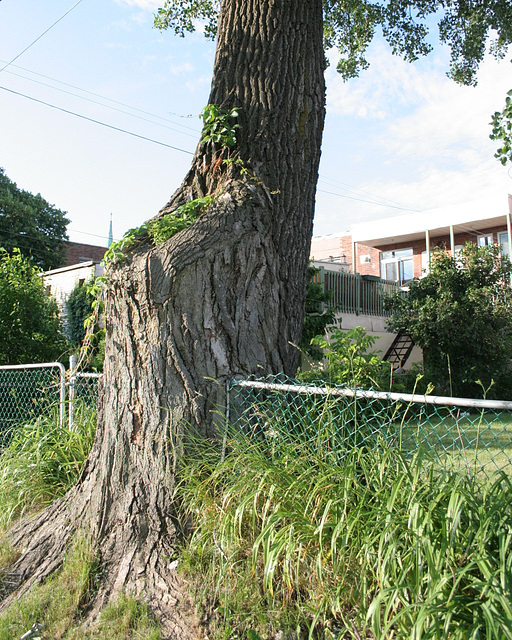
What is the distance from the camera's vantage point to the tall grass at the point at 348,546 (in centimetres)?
206

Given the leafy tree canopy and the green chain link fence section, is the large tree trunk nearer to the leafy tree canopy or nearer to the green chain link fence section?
the green chain link fence section

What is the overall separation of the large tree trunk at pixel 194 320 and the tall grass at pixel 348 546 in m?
0.35

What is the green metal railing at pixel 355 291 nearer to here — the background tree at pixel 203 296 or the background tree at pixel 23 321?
the background tree at pixel 23 321

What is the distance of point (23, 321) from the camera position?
10117mm

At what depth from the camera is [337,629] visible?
2.48 metres

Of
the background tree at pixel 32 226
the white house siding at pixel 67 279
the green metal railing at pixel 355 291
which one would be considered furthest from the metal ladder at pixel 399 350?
the background tree at pixel 32 226

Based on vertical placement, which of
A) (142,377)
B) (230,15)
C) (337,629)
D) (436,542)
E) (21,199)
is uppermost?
(21,199)

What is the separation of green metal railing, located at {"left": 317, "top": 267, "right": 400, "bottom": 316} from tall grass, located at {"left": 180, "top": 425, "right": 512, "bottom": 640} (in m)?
13.5

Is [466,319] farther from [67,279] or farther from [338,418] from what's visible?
[67,279]

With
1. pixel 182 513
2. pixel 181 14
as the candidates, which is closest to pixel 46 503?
pixel 182 513

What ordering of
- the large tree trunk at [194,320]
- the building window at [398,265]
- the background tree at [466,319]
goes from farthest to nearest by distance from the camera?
the building window at [398,265], the background tree at [466,319], the large tree trunk at [194,320]

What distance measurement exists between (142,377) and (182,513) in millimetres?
877

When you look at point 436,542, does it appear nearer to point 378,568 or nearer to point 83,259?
point 378,568

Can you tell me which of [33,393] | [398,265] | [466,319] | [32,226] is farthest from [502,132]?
[32,226]
